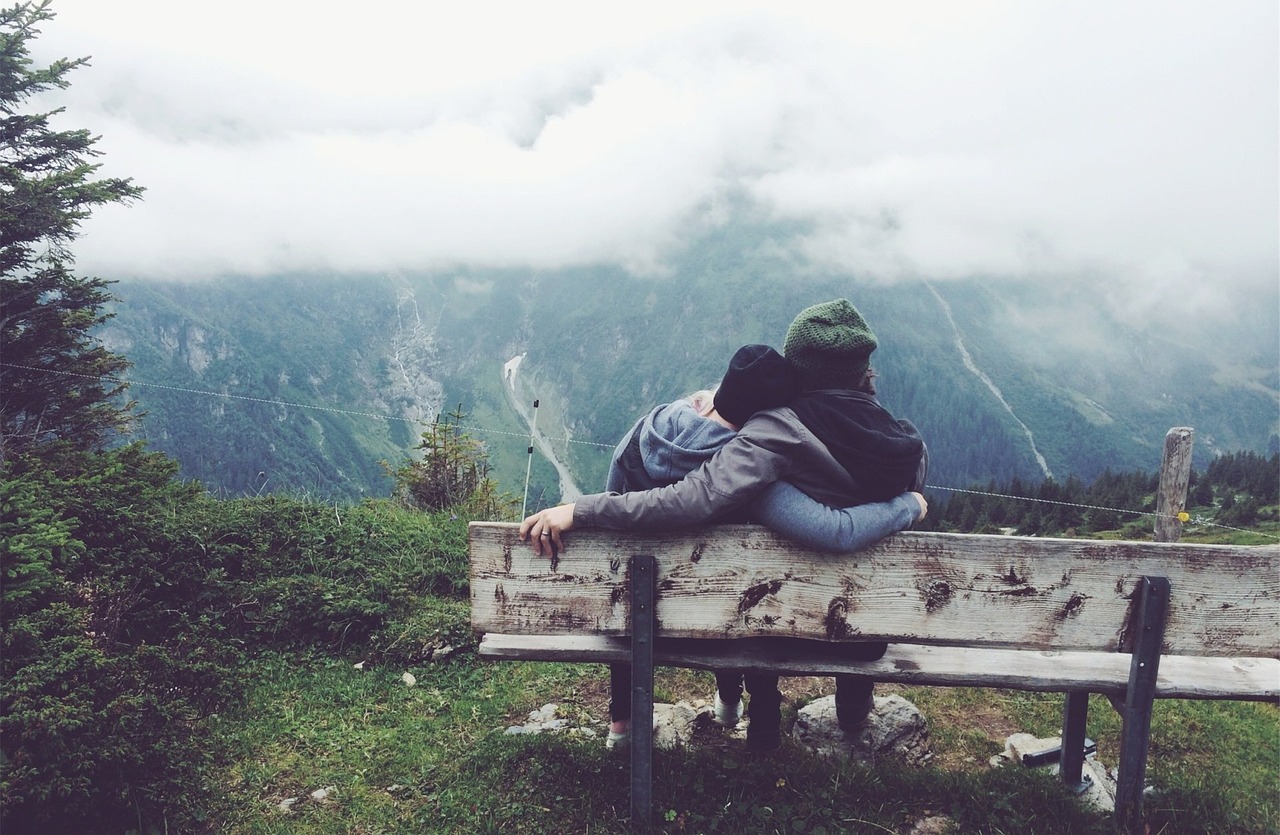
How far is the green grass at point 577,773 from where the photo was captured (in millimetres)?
3604

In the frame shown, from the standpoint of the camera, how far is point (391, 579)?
6.46 meters

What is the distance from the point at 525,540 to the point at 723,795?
1.67 meters

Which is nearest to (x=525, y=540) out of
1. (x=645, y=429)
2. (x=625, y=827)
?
(x=645, y=429)

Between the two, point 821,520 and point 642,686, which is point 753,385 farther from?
point 642,686

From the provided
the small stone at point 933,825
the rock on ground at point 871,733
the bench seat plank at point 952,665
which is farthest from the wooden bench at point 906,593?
the rock on ground at point 871,733

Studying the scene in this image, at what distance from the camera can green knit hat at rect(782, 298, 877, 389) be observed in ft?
11.1

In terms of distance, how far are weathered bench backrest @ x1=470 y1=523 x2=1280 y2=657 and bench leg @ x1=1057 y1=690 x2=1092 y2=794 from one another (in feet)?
3.20

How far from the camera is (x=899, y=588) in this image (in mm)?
3258

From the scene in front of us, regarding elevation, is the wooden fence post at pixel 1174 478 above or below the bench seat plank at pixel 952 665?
below

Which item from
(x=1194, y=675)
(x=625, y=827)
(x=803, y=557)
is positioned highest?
(x=803, y=557)

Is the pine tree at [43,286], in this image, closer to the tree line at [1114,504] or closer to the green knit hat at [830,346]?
the green knit hat at [830,346]

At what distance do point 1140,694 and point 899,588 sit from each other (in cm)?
122

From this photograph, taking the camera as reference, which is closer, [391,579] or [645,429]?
[645,429]

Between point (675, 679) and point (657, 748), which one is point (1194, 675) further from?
point (675, 679)
